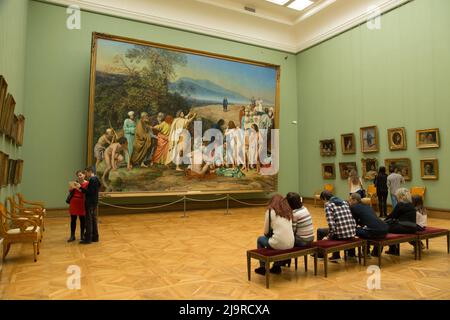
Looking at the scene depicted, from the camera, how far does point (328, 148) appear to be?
15578 mm

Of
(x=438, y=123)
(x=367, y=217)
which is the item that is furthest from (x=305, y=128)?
(x=367, y=217)

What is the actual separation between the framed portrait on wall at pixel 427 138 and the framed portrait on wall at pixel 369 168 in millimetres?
1930

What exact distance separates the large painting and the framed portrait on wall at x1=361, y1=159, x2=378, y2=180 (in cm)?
395

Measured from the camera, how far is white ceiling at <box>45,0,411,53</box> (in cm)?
1343

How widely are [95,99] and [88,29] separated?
303 centimetres

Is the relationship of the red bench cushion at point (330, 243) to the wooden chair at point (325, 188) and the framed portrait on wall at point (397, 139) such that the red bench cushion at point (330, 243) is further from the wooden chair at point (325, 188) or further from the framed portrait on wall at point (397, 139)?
the wooden chair at point (325, 188)

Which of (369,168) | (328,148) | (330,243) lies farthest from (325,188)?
(330,243)

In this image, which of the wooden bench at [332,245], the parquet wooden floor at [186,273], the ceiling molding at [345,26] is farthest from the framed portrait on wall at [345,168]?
the wooden bench at [332,245]

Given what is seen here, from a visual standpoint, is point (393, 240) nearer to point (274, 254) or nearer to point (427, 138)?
point (274, 254)

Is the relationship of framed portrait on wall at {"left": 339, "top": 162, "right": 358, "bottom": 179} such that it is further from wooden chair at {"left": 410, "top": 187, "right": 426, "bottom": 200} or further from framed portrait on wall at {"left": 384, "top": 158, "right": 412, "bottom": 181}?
wooden chair at {"left": 410, "top": 187, "right": 426, "bottom": 200}

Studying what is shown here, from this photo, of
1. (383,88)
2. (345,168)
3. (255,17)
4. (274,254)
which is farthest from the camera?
(255,17)

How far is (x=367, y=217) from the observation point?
5543 millimetres

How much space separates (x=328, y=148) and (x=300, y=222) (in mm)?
11349

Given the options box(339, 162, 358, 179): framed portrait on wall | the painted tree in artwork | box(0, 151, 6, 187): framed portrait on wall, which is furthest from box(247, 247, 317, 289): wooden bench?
box(339, 162, 358, 179): framed portrait on wall
